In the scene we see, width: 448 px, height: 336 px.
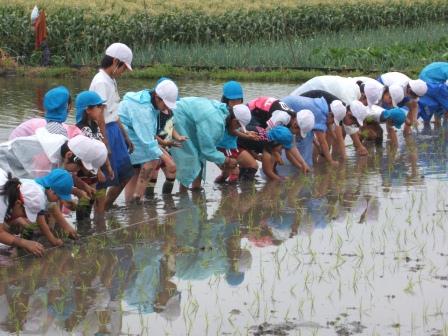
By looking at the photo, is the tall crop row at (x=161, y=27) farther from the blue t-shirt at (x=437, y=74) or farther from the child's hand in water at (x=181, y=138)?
the child's hand in water at (x=181, y=138)

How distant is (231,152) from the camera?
10.5m

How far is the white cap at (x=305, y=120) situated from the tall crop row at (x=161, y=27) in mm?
12326

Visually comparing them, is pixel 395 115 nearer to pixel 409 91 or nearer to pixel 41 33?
pixel 409 91

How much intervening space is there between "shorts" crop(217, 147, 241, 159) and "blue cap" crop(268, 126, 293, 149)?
0.39 meters

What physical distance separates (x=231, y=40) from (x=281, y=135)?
566 inches

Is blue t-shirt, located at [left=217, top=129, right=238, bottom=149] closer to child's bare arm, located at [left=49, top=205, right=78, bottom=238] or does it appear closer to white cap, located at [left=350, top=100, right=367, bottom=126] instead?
white cap, located at [left=350, top=100, right=367, bottom=126]

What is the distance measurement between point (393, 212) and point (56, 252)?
2904 mm

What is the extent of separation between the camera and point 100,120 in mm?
8586

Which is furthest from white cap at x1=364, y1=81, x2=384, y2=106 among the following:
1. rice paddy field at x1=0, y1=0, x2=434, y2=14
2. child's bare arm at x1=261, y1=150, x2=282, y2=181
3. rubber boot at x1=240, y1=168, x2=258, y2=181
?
rice paddy field at x1=0, y1=0, x2=434, y2=14

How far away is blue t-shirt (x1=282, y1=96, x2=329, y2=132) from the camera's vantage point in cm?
1109

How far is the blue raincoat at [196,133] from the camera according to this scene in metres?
9.81

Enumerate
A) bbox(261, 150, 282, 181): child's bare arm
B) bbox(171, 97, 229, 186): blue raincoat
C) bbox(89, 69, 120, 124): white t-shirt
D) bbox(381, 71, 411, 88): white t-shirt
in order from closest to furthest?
bbox(89, 69, 120, 124): white t-shirt
bbox(171, 97, 229, 186): blue raincoat
bbox(261, 150, 282, 181): child's bare arm
bbox(381, 71, 411, 88): white t-shirt

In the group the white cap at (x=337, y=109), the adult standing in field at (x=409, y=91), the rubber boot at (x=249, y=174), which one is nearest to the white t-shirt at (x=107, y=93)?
the rubber boot at (x=249, y=174)

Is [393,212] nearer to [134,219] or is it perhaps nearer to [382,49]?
[134,219]
